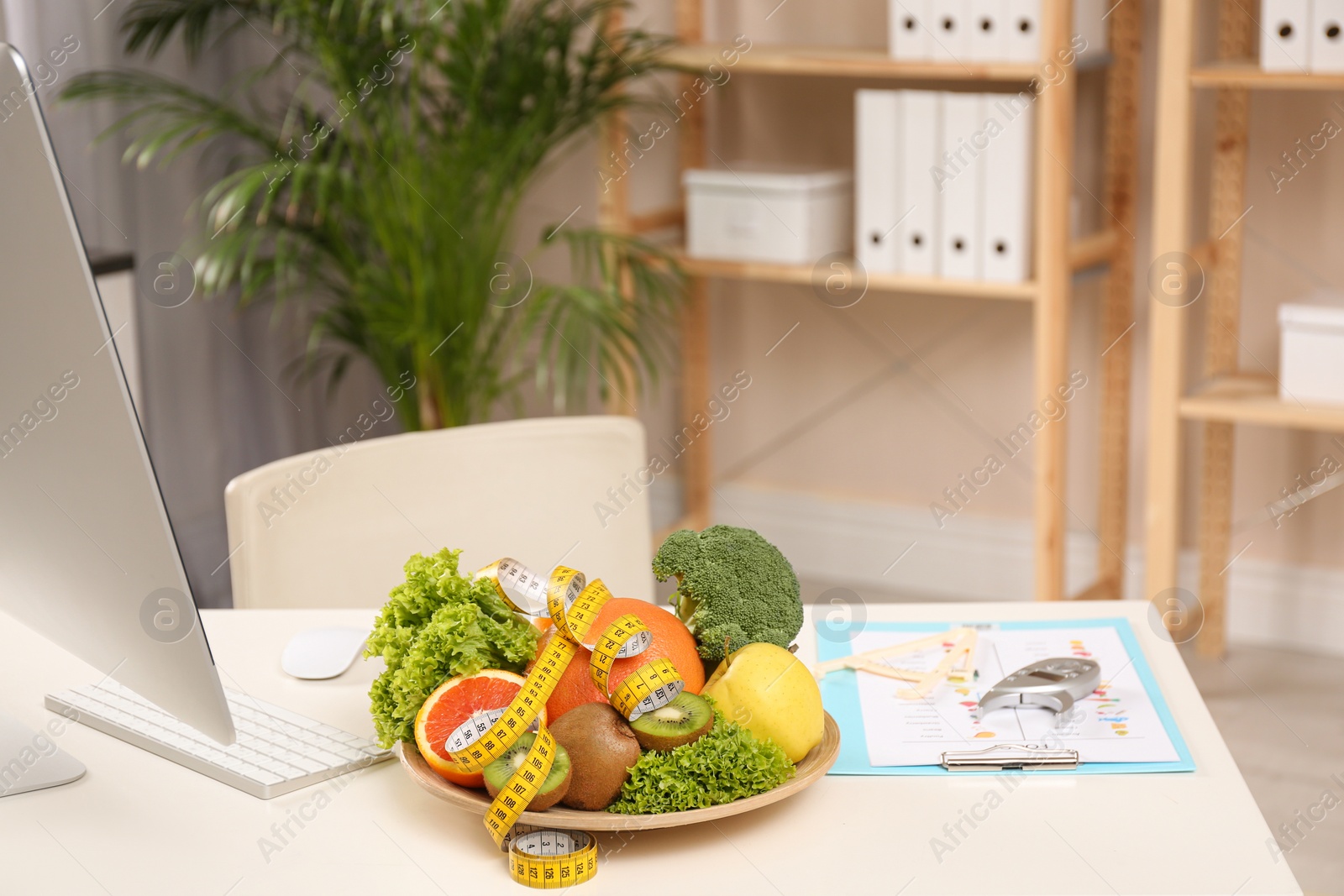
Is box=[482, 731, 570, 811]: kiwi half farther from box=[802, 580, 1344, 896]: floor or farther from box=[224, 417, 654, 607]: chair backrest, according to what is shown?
box=[802, 580, 1344, 896]: floor

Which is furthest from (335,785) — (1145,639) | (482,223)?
(482,223)

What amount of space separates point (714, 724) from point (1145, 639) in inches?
18.8

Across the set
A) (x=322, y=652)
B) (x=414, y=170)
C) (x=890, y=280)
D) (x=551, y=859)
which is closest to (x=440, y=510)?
(x=322, y=652)

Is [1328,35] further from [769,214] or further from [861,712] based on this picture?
[861,712]

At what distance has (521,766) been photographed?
821 mm

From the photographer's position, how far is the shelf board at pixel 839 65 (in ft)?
8.11

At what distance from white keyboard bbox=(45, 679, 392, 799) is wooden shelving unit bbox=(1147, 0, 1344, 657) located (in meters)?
1.76

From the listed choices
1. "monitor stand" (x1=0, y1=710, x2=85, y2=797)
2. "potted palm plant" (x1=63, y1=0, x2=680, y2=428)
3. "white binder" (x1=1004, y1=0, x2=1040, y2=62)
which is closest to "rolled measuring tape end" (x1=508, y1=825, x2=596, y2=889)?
"monitor stand" (x1=0, y1=710, x2=85, y2=797)

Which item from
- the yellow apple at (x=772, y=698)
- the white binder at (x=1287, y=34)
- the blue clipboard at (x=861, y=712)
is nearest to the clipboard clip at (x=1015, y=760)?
the blue clipboard at (x=861, y=712)

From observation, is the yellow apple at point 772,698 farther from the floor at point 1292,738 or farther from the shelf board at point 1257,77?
the shelf board at point 1257,77

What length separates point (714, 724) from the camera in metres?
0.86

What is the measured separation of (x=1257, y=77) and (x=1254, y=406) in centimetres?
53

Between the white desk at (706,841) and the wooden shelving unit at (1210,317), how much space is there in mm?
1515

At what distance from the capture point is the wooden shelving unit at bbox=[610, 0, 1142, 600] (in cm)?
244
